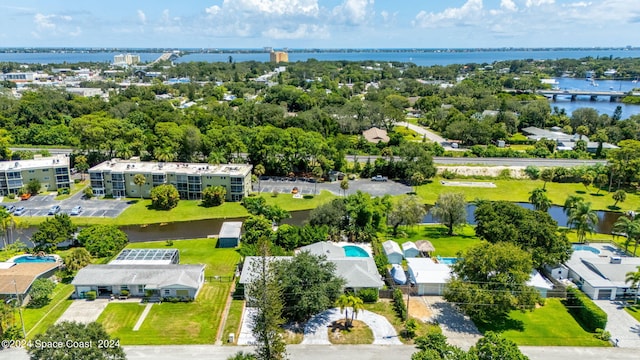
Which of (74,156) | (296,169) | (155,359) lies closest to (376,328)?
(155,359)

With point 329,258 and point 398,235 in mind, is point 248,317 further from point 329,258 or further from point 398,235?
point 398,235

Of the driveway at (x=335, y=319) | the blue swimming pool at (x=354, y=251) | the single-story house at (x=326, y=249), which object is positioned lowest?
the driveway at (x=335, y=319)

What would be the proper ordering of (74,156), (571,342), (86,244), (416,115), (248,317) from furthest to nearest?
1. (416,115)
2. (74,156)
3. (86,244)
4. (248,317)
5. (571,342)

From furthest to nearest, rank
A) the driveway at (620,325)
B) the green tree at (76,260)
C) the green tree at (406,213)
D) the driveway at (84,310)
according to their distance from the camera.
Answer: the green tree at (406,213) < the green tree at (76,260) < the driveway at (84,310) < the driveway at (620,325)

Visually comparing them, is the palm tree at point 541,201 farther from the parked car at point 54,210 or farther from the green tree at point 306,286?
the parked car at point 54,210

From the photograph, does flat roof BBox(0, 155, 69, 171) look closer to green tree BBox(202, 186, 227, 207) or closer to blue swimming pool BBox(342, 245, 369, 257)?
green tree BBox(202, 186, 227, 207)

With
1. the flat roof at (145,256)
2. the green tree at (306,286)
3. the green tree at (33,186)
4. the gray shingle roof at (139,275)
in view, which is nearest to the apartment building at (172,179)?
the green tree at (33,186)

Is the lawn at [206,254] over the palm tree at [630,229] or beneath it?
beneath

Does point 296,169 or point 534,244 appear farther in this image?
point 296,169
